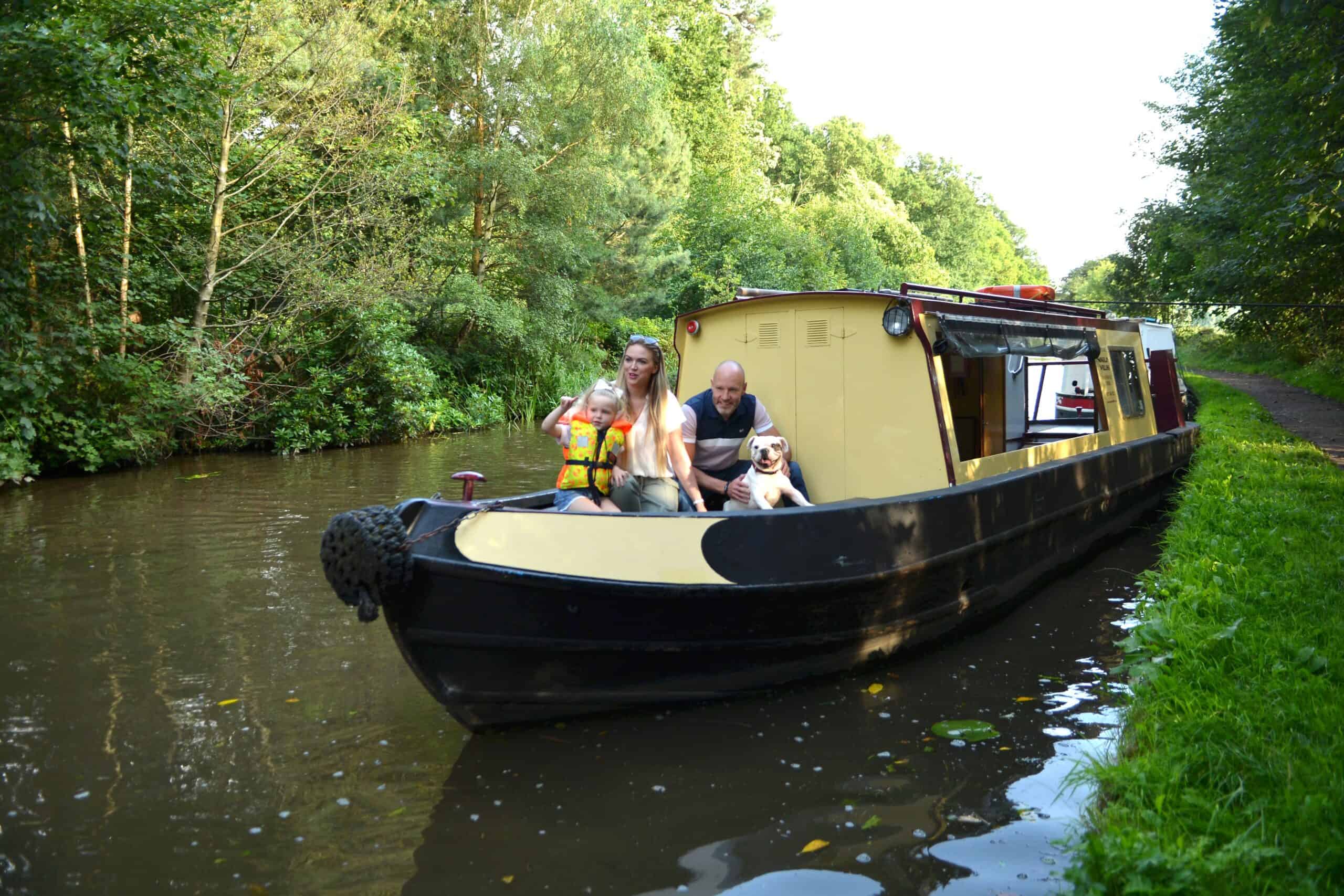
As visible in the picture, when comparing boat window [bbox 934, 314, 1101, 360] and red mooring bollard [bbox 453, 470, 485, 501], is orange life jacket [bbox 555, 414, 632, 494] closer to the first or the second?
red mooring bollard [bbox 453, 470, 485, 501]

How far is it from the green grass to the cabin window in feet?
46.9

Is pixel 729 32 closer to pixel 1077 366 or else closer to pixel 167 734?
pixel 1077 366

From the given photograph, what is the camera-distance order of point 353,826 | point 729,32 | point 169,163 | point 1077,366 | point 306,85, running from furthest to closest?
point 729,32 < point 306,85 < point 169,163 < point 1077,366 < point 353,826

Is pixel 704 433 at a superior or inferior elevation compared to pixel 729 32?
inferior

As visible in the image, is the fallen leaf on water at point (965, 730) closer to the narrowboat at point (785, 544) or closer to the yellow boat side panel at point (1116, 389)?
the narrowboat at point (785, 544)

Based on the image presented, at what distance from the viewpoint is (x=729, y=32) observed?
53031 mm

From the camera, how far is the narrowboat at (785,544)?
4.51 metres

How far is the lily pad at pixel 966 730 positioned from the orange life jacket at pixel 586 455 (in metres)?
2.09

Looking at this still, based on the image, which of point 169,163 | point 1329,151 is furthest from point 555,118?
point 1329,151

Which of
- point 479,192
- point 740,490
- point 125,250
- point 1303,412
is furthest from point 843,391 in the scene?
point 479,192

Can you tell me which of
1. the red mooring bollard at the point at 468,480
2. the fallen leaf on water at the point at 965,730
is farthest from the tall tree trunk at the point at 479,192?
the fallen leaf on water at the point at 965,730

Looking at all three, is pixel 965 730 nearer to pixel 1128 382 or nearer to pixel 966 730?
pixel 966 730

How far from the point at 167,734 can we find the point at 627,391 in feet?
9.19

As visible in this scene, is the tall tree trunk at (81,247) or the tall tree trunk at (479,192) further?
the tall tree trunk at (479,192)
